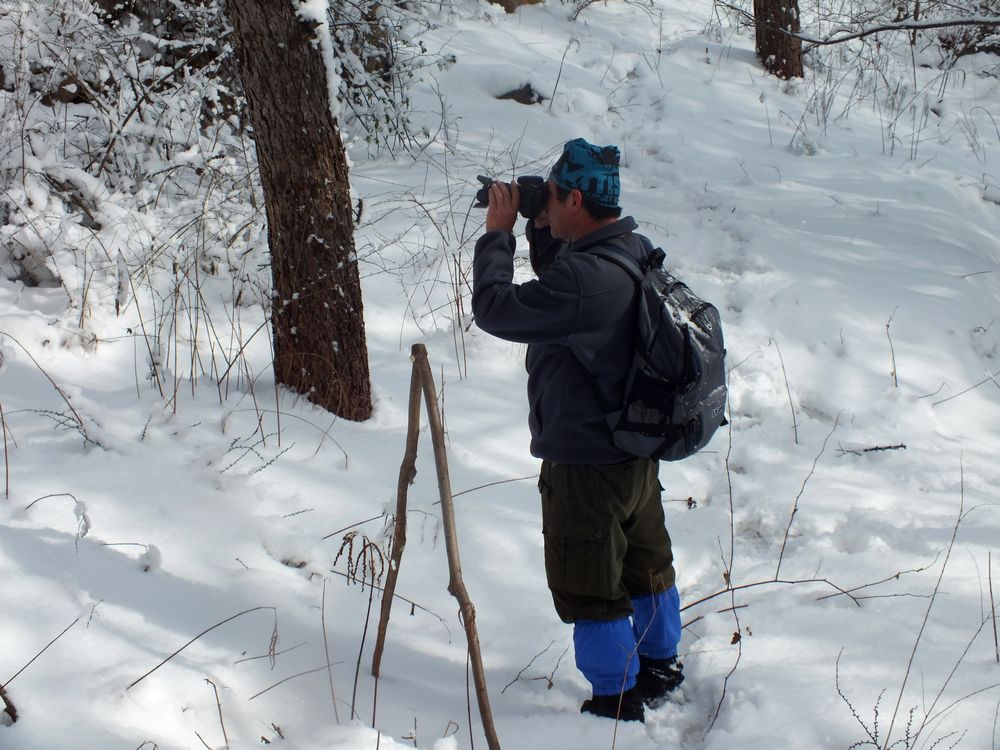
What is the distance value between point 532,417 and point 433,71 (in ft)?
19.6

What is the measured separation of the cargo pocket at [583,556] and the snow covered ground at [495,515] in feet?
1.37

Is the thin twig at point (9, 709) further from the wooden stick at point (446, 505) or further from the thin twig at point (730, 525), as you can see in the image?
the thin twig at point (730, 525)

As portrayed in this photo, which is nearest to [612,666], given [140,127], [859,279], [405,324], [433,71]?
[405,324]

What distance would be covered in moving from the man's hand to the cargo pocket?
77 cm

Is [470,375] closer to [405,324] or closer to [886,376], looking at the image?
[405,324]

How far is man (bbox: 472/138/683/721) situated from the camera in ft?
6.40

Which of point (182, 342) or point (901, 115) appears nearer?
point (182, 342)

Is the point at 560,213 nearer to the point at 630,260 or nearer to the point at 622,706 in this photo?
the point at 630,260

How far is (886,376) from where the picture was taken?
4.23 metres

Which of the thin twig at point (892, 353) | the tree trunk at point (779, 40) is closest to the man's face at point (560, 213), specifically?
the thin twig at point (892, 353)

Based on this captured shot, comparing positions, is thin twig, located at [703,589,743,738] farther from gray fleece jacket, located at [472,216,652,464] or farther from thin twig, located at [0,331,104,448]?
thin twig, located at [0,331,104,448]

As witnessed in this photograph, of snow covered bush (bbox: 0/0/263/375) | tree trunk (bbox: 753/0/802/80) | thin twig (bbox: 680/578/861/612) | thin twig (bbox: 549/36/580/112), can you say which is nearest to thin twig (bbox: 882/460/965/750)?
thin twig (bbox: 680/578/861/612)

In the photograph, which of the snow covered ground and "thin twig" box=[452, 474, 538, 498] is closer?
the snow covered ground

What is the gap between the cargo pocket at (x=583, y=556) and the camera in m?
2.15
